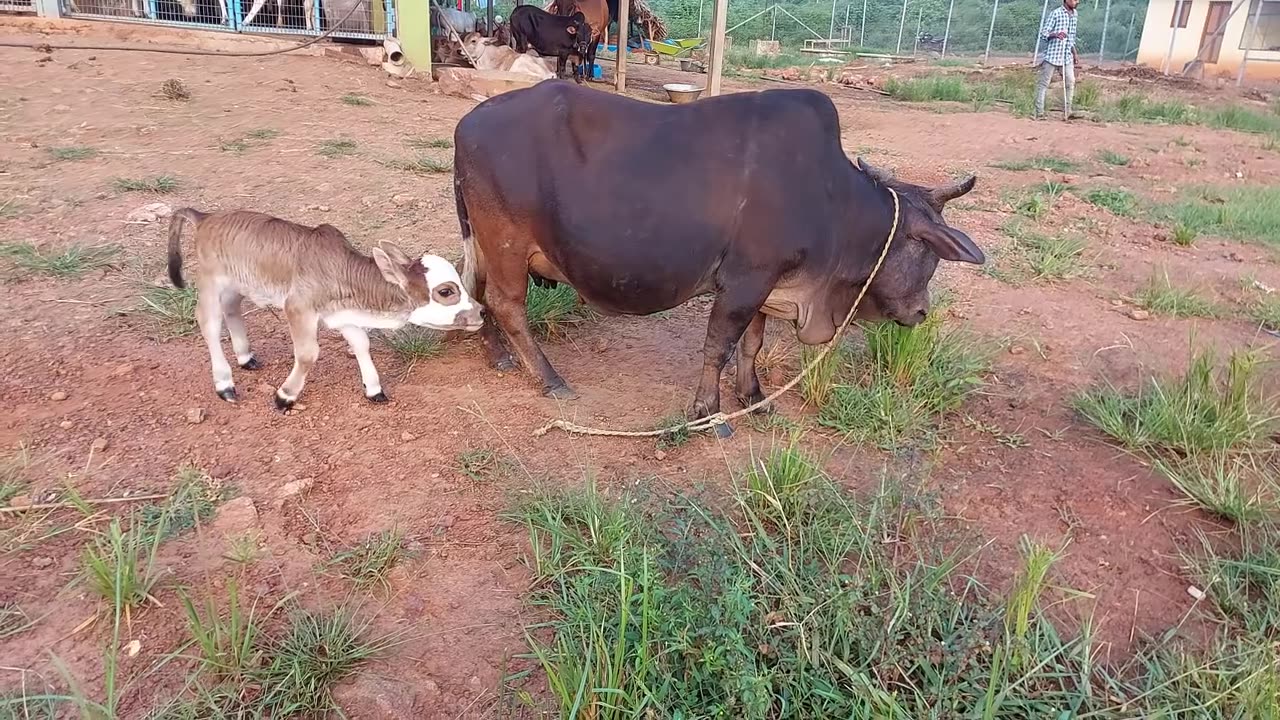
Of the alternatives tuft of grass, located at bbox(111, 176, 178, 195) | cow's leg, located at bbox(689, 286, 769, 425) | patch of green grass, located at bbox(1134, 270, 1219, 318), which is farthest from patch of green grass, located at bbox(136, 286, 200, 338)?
patch of green grass, located at bbox(1134, 270, 1219, 318)

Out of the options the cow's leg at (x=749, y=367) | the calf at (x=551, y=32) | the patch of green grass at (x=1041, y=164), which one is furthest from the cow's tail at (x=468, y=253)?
the calf at (x=551, y=32)

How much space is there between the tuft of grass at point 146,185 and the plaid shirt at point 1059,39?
44.0 ft

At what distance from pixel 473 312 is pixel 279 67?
9692mm

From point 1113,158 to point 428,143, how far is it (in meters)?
8.39

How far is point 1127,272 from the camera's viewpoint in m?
6.48

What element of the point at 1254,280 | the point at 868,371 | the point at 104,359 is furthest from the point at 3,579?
the point at 1254,280

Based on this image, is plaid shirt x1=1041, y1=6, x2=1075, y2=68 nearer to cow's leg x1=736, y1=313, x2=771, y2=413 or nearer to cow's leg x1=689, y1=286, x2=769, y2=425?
cow's leg x1=736, y1=313, x2=771, y2=413

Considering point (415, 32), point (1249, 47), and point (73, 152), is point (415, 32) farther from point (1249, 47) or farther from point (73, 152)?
point (1249, 47)

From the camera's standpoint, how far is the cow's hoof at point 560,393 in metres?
4.34

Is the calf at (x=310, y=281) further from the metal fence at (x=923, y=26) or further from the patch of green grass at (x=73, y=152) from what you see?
the metal fence at (x=923, y=26)

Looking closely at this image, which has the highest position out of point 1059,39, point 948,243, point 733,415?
point 1059,39

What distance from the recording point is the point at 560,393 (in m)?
4.34

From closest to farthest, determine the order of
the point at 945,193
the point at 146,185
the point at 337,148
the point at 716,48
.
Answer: the point at 945,193 → the point at 146,185 → the point at 337,148 → the point at 716,48

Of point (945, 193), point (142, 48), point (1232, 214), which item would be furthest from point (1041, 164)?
point (142, 48)
